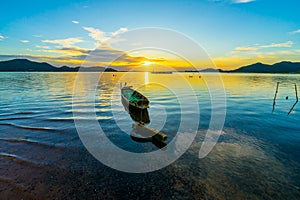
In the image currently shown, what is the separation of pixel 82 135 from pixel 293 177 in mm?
18158

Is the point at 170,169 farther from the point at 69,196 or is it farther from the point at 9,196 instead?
the point at 9,196

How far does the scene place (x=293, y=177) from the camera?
33.6ft

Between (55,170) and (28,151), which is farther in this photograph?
(28,151)

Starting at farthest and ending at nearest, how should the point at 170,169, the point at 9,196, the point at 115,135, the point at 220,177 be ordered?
the point at 115,135
the point at 170,169
the point at 220,177
the point at 9,196

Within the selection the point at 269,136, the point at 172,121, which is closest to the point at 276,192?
the point at 269,136

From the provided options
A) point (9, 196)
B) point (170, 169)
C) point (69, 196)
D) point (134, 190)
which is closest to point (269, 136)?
point (170, 169)

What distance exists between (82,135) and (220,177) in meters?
13.7

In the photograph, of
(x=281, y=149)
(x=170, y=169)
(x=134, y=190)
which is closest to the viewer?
(x=134, y=190)

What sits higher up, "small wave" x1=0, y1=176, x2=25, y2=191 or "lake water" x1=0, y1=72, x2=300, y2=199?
"small wave" x1=0, y1=176, x2=25, y2=191

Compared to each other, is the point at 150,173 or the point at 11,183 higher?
the point at 11,183

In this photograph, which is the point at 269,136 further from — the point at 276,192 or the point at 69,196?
the point at 69,196

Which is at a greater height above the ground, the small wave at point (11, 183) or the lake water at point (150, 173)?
the small wave at point (11, 183)

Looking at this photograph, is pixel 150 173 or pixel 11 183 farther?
pixel 150 173

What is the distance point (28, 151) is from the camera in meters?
12.8
